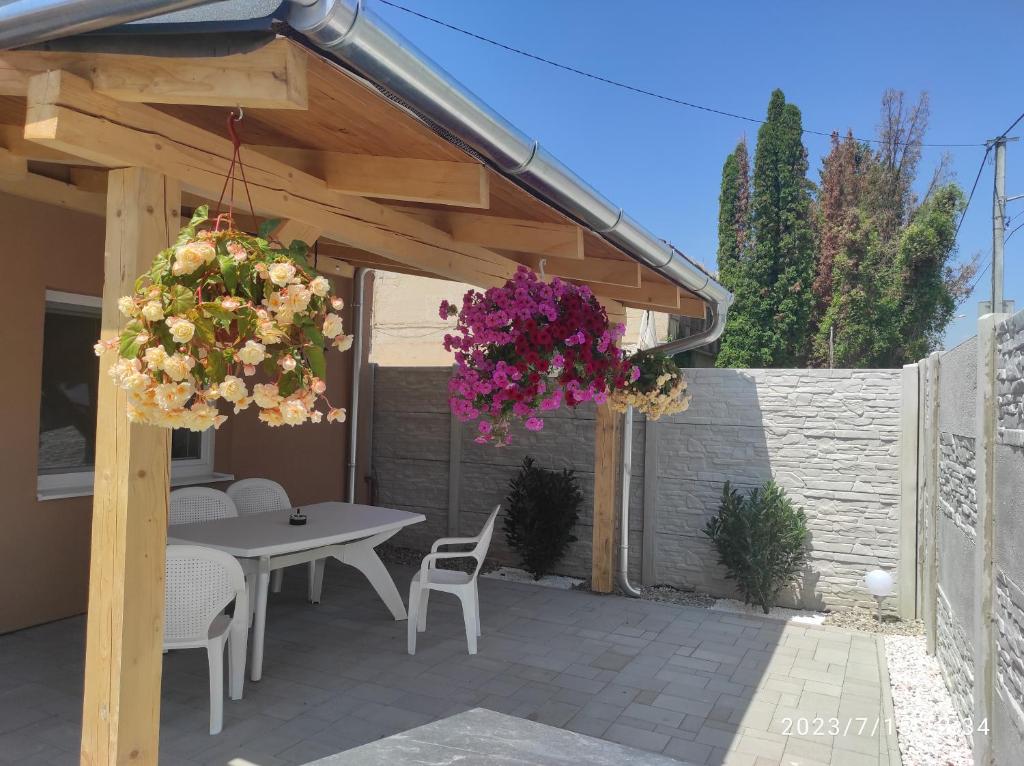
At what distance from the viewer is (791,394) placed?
5.64 meters

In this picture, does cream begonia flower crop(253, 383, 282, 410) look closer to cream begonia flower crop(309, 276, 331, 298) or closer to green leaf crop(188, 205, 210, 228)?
cream begonia flower crop(309, 276, 331, 298)

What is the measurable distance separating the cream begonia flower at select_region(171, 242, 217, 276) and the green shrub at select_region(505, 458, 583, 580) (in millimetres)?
4765

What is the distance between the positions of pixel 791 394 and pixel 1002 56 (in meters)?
13.1

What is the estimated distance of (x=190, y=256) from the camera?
165 centimetres

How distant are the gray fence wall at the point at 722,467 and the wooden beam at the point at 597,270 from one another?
65.0 inches

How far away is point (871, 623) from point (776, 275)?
Answer: 15.1m

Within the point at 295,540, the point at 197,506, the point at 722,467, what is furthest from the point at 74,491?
the point at 722,467

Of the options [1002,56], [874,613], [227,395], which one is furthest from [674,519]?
[1002,56]

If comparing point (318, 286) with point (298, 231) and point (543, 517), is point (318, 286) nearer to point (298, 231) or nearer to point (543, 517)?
point (298, 231)

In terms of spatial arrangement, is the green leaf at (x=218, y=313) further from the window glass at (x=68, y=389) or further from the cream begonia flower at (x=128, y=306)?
the window glass at (x=68, y=389)

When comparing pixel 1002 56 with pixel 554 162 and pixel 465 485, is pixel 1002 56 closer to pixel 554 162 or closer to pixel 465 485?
pixel 465 485

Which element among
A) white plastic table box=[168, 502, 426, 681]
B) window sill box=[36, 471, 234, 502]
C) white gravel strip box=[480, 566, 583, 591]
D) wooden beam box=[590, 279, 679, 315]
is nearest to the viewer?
white plastic table box=[168, 502, 426, 681]

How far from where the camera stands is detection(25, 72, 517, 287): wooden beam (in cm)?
203

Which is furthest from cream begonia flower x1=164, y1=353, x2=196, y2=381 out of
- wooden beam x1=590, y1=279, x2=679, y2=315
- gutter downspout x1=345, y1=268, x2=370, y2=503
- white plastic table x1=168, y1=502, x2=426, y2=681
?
gutter downspout x1=345, y1=268, x2=370, y2=503
